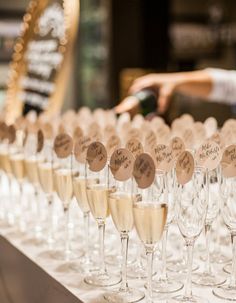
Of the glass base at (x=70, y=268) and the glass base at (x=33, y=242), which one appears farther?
the glass base at (x=33, y=242)

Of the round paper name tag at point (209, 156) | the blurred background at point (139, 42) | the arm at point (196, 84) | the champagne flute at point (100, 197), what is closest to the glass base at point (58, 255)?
the champagne flute at point (100, 197)

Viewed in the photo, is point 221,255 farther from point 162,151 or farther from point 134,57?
point 134,57

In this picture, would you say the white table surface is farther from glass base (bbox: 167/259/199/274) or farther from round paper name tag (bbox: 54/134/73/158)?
round paper name tag (bbox: 54/134/73/158)

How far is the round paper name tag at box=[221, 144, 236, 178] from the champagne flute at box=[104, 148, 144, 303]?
0.21 m

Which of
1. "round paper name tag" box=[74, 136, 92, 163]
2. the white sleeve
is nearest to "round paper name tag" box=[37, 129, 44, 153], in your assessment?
"round paper name tag" box=[74, 136, 92, 163]

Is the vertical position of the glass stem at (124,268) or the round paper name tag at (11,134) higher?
the round paper name tag at (11,134)

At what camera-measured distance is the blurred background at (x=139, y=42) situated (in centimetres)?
590

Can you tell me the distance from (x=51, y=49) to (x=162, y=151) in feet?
6.66

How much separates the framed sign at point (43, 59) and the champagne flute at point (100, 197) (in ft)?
5.55

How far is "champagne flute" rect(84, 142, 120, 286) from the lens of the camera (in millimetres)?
1435

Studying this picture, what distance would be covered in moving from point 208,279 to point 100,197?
1.08 ft

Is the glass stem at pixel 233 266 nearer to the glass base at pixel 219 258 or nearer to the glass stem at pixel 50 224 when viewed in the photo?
the glass base at pixel 219 258

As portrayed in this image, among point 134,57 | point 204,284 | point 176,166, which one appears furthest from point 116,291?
point 134,57

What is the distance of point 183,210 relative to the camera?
4.37 feet
